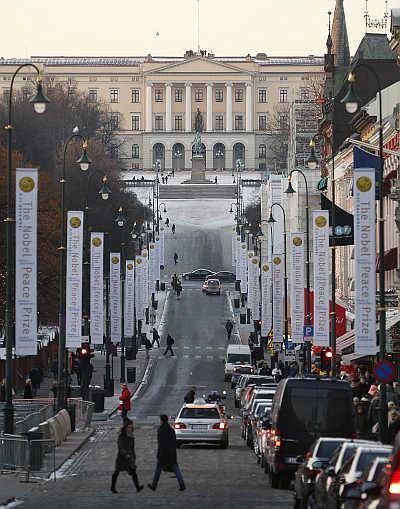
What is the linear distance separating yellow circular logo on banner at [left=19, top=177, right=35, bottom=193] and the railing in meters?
5.80

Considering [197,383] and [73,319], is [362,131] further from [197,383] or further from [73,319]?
[73,319]

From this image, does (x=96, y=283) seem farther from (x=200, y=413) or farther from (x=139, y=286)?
(x=139, y=286)

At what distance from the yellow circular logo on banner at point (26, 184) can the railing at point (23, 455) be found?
5797mm

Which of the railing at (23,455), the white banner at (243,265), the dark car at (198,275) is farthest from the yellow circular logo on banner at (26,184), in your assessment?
the dark car at (198,275)

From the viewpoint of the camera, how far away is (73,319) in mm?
50594

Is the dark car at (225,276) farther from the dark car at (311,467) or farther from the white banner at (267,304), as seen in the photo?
the dark car at (311,467)

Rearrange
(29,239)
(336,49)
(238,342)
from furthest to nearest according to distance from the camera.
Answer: (336,49) → (238,342) → (29,239)

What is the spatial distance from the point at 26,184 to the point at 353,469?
18.5 metres

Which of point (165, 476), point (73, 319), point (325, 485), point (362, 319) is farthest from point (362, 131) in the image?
point (325, 485)

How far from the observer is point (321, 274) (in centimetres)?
5425

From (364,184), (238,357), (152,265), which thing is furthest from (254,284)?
(364,184)

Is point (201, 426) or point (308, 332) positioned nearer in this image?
point (201, 426)

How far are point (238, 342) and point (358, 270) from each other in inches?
2505

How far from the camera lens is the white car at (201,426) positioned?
44.5 metres
